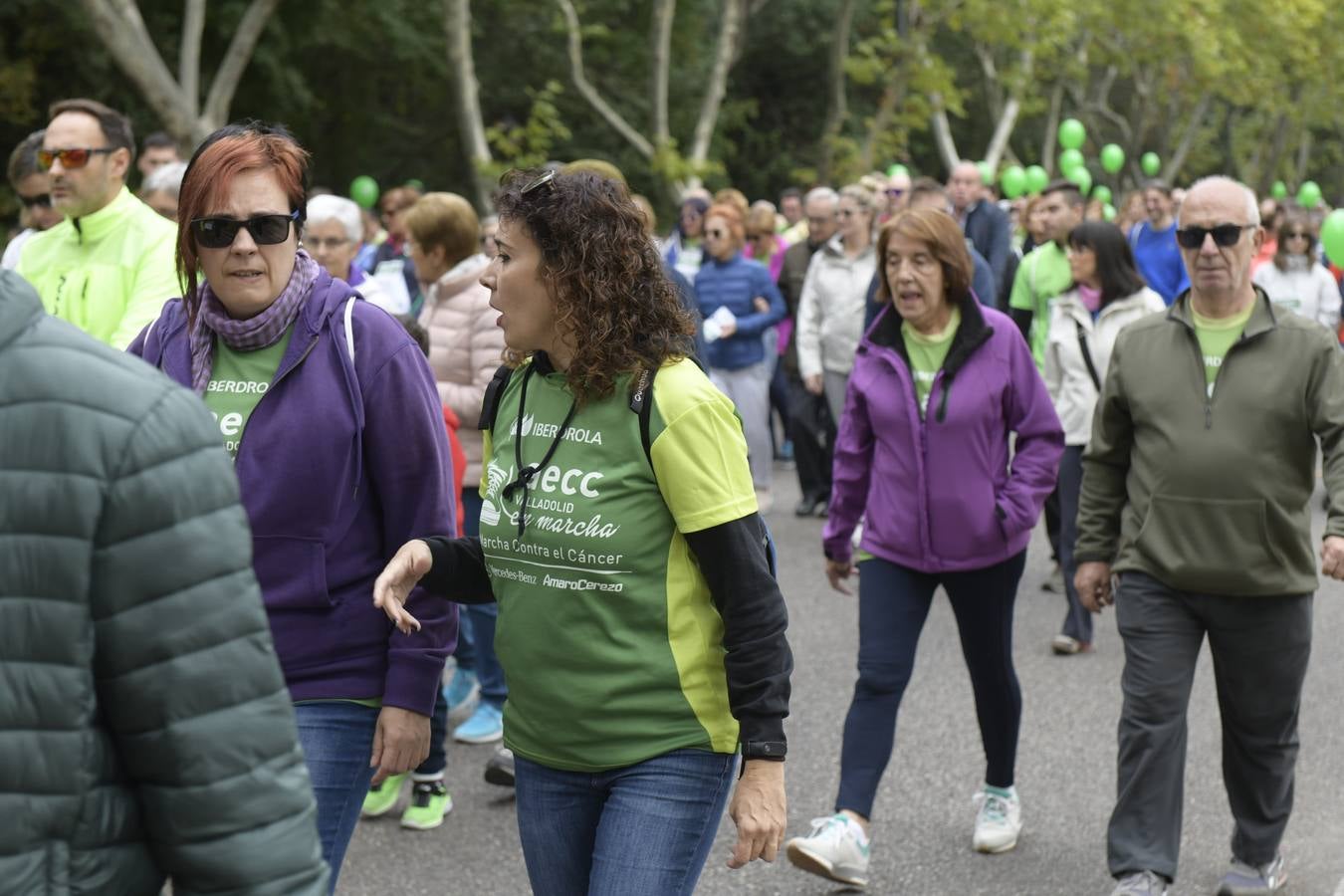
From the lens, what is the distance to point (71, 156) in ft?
17.2

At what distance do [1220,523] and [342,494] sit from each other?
2.51 meters

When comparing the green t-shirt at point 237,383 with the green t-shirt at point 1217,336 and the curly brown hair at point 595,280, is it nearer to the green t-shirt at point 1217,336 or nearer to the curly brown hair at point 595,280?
the curly brown hair at point 595,280

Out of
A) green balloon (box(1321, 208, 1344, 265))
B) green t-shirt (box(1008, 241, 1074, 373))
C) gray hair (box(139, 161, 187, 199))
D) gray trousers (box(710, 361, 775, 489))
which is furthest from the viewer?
green balloon (box(1321, 208, 1344, 265))

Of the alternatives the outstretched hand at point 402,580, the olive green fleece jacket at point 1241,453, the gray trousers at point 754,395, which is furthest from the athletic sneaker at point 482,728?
the gray trousers at point 754,395

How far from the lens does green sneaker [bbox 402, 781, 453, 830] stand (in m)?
5.76

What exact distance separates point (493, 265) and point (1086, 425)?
538 cm

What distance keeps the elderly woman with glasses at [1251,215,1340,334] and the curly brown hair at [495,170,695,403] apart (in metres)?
9.56

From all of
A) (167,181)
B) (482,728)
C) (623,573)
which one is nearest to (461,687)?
(482,728)

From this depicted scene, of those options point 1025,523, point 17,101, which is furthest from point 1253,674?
point 17,101

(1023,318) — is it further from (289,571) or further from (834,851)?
(289,571)

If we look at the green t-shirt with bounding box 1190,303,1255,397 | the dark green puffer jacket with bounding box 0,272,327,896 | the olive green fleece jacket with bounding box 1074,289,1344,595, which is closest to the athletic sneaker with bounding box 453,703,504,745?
the olive green fleece jacket with bounding box 1074,289,1344,595

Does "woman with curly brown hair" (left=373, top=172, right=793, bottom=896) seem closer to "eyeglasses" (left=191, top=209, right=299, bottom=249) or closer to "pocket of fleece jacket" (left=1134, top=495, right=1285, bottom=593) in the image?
"eyeglasses" (left=191, top=209, right=299, bottom=249)

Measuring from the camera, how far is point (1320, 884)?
517 centimetres

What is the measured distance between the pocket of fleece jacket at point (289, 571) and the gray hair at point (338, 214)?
342cm
